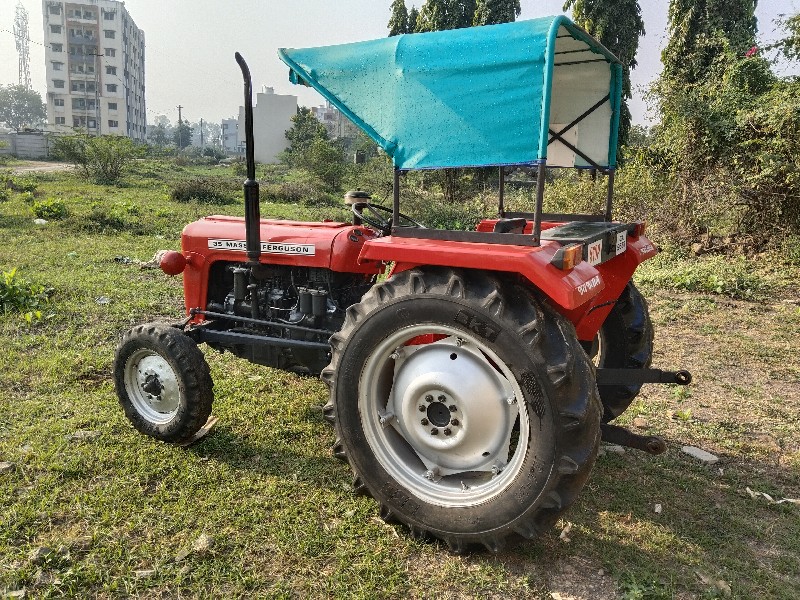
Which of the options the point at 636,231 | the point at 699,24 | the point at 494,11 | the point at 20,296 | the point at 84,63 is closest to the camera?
the point at 636,231

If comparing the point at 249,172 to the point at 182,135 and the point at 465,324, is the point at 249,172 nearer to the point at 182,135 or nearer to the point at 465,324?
the point at 465,324

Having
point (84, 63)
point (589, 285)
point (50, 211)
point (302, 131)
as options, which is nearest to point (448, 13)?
point (50, 211)

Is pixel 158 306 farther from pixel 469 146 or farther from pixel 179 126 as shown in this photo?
pixel 179 126

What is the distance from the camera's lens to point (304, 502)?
10.2 ft

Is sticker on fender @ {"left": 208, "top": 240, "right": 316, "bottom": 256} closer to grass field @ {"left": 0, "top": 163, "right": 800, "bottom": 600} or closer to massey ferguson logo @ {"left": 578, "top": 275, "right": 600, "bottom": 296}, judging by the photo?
grass field @ {"left": 0, "top": 163, "right": 800, "bottom": 600}

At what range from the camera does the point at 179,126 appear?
248 ft

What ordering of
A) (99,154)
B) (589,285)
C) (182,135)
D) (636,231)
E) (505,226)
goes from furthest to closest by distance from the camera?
(182,135) → (99,154) → (636,231) → (505,226) → (589,285)

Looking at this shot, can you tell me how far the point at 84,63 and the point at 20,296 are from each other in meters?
79.1

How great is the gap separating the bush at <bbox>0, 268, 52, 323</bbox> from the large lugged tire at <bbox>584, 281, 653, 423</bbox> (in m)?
5.21

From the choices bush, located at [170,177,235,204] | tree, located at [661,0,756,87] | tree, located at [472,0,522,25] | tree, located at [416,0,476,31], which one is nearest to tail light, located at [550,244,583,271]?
tree, located at [661,0,756,87]

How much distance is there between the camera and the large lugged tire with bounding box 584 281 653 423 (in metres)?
3.76

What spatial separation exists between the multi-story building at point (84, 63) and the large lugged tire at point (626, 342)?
77799 millimetres

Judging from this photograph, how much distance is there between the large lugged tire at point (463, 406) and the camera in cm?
245

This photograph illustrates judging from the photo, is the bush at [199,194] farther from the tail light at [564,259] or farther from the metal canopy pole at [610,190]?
the tail light at [564,259]
